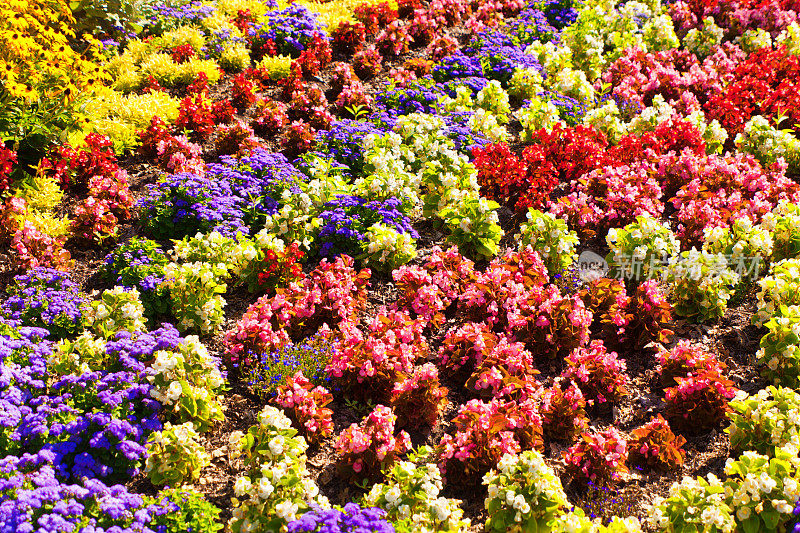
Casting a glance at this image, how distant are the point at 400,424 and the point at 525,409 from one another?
3.80 feet

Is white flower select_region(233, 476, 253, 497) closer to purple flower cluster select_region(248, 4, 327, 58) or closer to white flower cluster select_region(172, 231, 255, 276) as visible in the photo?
white flower cluster select_region(172, 231, 255, 276)

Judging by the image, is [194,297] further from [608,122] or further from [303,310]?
[608,122]

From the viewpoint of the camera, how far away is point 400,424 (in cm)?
640

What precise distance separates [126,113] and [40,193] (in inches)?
78.2

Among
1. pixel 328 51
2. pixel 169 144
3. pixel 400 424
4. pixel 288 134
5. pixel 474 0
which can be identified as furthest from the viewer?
pixel 474 0

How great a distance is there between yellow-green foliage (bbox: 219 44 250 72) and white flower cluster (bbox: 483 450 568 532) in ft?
29.3

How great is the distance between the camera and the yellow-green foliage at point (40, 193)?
27.4 feet

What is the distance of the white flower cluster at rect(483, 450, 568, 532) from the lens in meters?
5.33

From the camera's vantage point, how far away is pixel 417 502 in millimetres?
5336

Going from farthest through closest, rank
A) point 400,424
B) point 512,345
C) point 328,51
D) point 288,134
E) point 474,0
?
point 474,0
point 328,51
point 288,134
point 512,345
point 400,424

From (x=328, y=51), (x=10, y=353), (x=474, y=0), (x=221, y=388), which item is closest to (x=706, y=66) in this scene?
(x=474, y=0)

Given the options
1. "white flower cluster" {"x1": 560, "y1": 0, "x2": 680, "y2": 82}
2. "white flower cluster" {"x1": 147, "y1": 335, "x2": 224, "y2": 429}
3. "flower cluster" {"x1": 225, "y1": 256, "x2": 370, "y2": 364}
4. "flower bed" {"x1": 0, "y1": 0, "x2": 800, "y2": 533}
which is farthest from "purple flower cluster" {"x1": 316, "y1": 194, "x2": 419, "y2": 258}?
"white flower cluster" {"x1": 560, "y1": 0, "x2": 680, "y2": 82}

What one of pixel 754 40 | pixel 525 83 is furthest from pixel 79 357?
pixel 754 40

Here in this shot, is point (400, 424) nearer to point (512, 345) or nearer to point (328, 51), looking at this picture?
point (512, 345)
